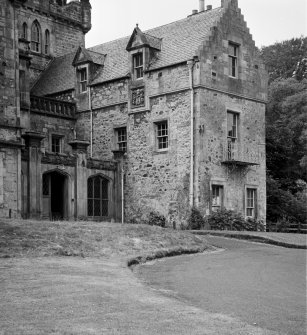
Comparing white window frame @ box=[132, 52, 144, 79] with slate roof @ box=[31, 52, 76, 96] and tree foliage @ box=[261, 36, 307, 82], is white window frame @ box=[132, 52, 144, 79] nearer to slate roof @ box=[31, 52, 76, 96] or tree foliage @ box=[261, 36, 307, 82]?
slate roof @ box=[31, 52, 76, 96]

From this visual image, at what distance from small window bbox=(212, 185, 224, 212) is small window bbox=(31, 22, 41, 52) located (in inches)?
662

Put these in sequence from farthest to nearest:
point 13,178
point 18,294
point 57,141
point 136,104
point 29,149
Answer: point 57,141 → point 136,104 → point 29,149 → point 13,178 → point 18,294

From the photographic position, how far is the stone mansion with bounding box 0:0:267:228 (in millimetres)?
29953

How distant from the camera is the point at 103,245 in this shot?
18906 mm

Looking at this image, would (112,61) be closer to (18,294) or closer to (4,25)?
(4,25)

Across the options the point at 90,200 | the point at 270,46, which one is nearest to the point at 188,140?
the point at 90,200

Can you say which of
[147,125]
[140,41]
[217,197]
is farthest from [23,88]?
[217,197]

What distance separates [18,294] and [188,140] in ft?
69.4

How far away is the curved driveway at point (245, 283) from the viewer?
403 inches

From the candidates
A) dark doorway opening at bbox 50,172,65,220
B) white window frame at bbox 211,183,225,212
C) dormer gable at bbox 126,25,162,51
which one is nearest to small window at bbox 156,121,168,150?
white window frame at bbox 211,183,225,212

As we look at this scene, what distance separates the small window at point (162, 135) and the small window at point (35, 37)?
A: 515 inches

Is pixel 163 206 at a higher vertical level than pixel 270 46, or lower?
lower

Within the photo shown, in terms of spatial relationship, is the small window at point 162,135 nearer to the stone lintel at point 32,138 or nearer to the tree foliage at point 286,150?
the stone lintel at point 32,138

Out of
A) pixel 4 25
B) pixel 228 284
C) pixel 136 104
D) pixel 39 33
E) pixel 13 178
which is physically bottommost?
pixel 228 284
